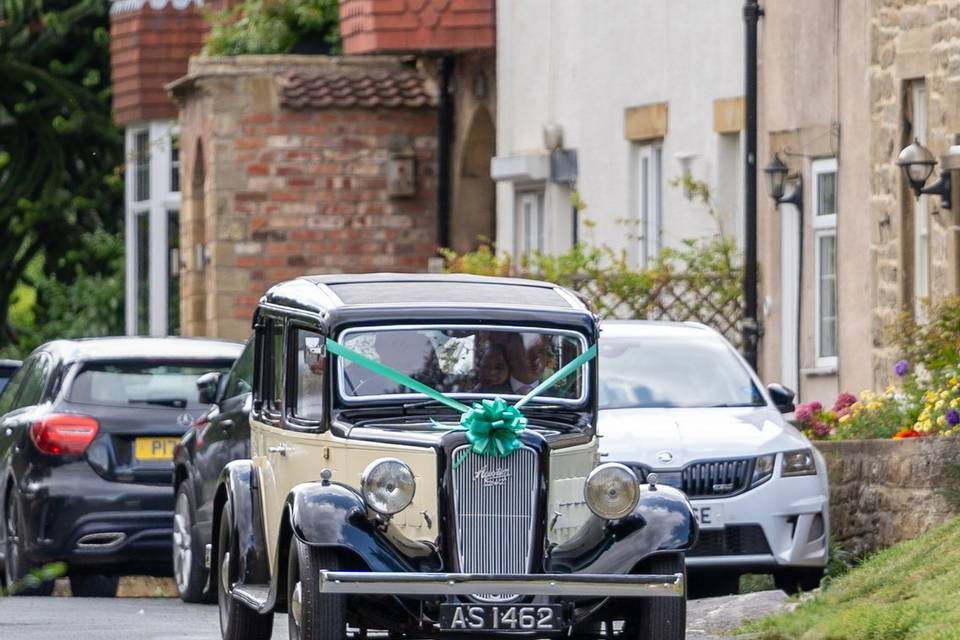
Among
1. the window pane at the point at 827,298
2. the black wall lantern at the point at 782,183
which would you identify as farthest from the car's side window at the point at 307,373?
the window pane at the point at 827,298

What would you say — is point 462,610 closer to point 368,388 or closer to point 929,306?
point 368,388

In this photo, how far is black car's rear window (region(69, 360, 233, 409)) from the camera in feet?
49.7

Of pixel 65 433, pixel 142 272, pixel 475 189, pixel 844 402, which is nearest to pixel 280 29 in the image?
pixel 475 189

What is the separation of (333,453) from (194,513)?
3872 mm

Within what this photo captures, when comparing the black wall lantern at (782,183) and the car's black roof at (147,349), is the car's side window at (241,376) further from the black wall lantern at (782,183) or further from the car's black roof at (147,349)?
the black wall lantern at (782,183)

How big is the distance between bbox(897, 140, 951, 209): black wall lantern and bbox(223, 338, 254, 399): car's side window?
579cm

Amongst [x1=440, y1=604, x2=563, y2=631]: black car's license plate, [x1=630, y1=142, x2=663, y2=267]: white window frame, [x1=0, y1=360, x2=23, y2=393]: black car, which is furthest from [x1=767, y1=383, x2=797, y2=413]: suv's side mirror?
[x1=630, y1=142, x2=663, y2=267]: white window frame

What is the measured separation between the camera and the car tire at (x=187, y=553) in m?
14.3

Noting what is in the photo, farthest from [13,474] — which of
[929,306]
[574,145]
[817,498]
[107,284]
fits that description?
[107,284]

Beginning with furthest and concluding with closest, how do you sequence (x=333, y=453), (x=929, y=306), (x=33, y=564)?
(x=929, y=306) < (x=33, y=564) < (x=333, y=453)

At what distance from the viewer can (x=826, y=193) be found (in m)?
20.3

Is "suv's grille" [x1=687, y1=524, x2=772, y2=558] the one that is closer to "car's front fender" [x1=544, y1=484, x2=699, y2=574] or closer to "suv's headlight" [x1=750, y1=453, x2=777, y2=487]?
"suv's headlight" [x1=750, y1=453, x2=777, y2=487]

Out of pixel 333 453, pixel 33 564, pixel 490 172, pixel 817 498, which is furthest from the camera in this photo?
pixel 490 172

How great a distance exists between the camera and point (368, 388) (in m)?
10.6
